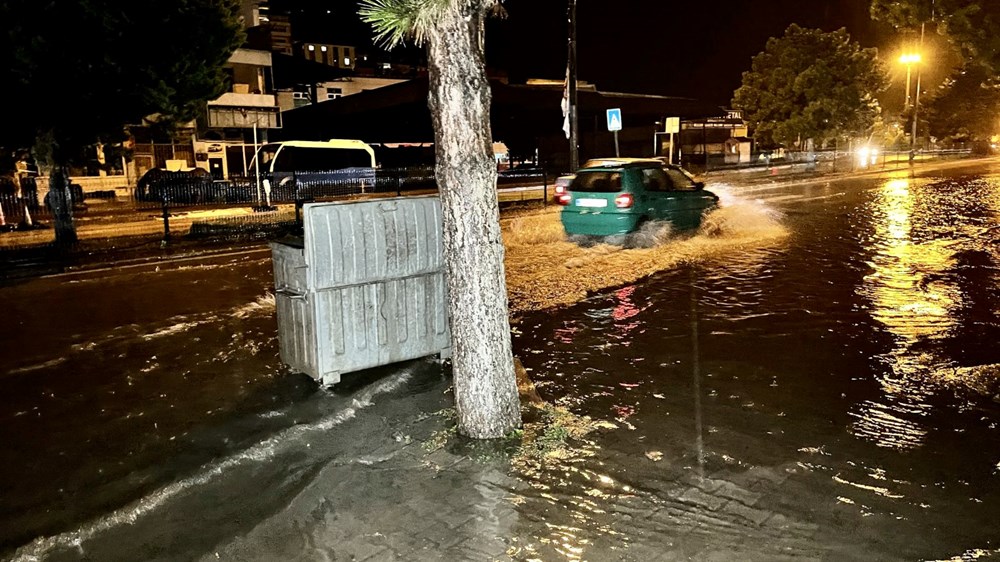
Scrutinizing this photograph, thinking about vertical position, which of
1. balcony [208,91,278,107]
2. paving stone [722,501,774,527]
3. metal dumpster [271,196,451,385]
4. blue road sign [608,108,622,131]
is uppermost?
balcony [208,91,278,107]

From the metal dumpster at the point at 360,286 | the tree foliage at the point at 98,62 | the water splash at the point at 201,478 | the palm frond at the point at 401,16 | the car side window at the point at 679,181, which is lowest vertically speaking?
the water splash at the point at 201,478

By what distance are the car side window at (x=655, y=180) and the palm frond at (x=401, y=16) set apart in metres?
9.87

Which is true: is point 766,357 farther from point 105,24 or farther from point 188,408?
point 105,24

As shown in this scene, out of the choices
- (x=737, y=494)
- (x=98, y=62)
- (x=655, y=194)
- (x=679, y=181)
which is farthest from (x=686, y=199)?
(x=98, y=62)

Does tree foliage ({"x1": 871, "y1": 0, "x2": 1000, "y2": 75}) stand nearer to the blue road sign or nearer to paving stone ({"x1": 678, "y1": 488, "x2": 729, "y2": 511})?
the blue road sign

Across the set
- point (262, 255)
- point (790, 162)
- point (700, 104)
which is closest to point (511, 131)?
point (700, 104)

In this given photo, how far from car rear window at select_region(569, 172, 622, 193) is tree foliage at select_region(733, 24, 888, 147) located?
36.4 metres

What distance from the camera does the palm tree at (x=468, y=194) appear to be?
4625 millimetres

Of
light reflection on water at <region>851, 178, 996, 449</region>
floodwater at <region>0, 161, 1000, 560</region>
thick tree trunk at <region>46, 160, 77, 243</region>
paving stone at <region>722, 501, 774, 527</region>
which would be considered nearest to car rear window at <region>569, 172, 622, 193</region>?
floodwater at <region>0, 161, 1000, 560</region>

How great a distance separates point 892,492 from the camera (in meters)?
4.41

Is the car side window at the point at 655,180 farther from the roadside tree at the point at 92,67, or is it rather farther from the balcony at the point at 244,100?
the balcony at the point at 244,100

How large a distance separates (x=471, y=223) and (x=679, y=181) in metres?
10.9

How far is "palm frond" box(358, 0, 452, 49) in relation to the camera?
14.6ft

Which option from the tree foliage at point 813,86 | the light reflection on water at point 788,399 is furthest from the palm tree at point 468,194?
the tree foliage at point 813,86
